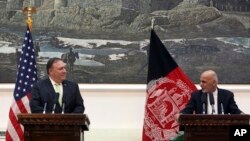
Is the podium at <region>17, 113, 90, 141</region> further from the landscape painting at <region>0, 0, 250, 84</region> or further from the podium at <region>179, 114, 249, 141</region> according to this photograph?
the landscape painting at <region>0, 0, 250, 84</region>

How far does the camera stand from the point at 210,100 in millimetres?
7160

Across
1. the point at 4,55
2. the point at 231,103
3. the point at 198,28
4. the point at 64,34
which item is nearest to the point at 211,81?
the point at 231,103

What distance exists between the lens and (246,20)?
9703 millimetres

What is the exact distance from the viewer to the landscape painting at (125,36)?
9.41 metres

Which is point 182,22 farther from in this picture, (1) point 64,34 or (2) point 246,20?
(1) point 64,34

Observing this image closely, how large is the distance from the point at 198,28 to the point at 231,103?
2697 millimetres

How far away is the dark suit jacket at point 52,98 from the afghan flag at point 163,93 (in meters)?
1.79

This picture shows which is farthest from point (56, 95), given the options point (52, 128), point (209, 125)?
point (209, 125)

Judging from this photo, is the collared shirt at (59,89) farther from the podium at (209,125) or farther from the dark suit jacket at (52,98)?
the podium at (209,125)

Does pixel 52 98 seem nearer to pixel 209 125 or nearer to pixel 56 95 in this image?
pixel 56 95

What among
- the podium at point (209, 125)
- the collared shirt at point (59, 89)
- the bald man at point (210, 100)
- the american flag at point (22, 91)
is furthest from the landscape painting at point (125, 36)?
the podium at point (209, 125)

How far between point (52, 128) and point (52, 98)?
29.2 inches

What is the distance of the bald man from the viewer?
7.13 m

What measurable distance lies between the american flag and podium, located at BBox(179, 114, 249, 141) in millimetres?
2751
